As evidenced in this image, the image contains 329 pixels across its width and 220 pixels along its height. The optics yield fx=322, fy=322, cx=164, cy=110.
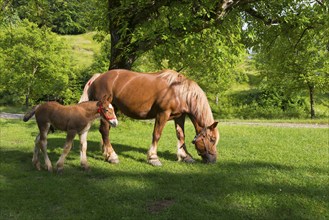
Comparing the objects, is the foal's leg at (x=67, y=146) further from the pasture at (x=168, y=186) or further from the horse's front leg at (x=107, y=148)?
the horse's front leg at (x=107, y=148)

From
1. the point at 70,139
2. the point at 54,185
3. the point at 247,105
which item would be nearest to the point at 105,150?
the point at 70,139

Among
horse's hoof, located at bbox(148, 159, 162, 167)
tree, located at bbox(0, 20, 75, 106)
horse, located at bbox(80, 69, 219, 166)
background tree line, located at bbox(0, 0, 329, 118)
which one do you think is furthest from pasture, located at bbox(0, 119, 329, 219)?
tree, located at bbox(0, 20, 75, 106)

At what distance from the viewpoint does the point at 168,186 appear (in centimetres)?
768

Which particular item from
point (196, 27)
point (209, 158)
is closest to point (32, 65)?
point (196, 27)

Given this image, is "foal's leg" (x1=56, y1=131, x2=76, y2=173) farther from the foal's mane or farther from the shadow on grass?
the foal's mane

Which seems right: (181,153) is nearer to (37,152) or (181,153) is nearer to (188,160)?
(188,160)

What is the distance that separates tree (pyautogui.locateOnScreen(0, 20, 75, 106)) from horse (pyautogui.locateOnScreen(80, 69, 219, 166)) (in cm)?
2720

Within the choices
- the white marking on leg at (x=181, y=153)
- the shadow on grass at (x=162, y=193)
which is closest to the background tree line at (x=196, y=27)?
the white marking on leg at (x=181, y=153)

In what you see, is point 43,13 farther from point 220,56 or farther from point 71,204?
point 71,204

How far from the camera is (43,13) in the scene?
12.6 meters

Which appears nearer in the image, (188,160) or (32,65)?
(188,160)

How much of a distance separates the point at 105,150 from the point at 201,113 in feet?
10.3

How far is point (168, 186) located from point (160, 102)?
2.75 m

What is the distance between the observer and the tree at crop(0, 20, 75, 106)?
36.2 metres
